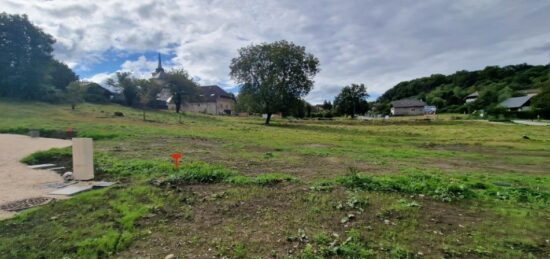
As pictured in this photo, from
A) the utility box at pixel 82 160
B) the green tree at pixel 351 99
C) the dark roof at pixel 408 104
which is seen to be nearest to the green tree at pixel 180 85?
the green tree at pixel 351 99

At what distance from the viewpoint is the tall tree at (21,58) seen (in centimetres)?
4122

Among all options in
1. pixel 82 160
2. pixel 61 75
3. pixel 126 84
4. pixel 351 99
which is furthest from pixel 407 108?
pixel 82 160

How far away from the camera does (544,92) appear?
57.6m

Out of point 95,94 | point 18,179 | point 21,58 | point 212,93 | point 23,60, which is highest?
point 21,58

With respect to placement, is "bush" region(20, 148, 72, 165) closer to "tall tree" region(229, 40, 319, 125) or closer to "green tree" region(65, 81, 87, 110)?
"tall tree" region(229, 40, 319, 125)

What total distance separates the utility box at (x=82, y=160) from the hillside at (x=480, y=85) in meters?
88.6

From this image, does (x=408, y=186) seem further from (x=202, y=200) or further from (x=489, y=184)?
(x=202, y=200)

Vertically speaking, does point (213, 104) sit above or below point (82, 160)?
above

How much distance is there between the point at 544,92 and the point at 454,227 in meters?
73.5

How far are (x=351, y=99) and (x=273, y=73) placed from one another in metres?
44.3

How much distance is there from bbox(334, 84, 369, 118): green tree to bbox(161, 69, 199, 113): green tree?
141ft

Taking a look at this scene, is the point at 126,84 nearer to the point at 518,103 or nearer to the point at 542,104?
the point at 542,104

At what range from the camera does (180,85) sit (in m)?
54.6

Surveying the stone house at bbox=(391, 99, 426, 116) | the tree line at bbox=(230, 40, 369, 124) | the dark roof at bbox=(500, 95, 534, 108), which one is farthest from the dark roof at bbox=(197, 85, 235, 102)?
the dark roof at bbox=(500, 95, 534, 108)
